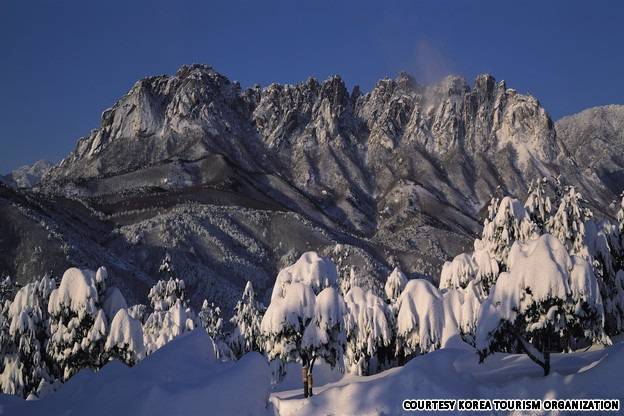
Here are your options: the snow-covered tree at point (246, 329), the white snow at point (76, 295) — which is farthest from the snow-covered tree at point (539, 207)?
the snow-covered tree at point (246, 329)

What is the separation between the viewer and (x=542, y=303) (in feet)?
57.3

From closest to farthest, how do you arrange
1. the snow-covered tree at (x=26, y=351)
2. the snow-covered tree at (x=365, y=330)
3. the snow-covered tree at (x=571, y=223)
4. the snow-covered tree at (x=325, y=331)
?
the snow-covered tree at (x=325, y=331)
the snow-covered tree at (x=26, y=351)
the snow-covered tree at (x=571, y=223)
the snow-covered tree at (x=365, y=330)

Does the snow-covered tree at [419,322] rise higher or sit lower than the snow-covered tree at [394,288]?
lower

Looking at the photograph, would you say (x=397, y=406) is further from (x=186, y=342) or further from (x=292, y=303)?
(x=292, y=303)

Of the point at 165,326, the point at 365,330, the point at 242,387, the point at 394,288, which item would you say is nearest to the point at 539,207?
the point at 394,288

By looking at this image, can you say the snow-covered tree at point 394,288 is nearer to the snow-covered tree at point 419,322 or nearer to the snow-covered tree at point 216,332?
the snow-covered tree at point 419,322

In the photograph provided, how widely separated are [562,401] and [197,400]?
982 cm

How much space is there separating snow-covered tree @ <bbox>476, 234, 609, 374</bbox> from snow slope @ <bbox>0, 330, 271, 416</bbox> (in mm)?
8641

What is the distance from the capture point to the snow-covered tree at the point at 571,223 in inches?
1161

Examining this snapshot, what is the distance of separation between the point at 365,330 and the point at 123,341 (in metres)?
12.2

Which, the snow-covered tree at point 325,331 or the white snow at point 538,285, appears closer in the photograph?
the white snow at point 538,285

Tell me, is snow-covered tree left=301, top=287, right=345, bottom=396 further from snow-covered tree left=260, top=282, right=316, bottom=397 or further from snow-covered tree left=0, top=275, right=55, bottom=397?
snow-covered tree left=0, top=275, right=55, bottom=397

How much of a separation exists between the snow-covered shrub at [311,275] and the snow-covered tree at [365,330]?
4.21 meters

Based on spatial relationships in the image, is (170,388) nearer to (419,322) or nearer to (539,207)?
(419,322)
